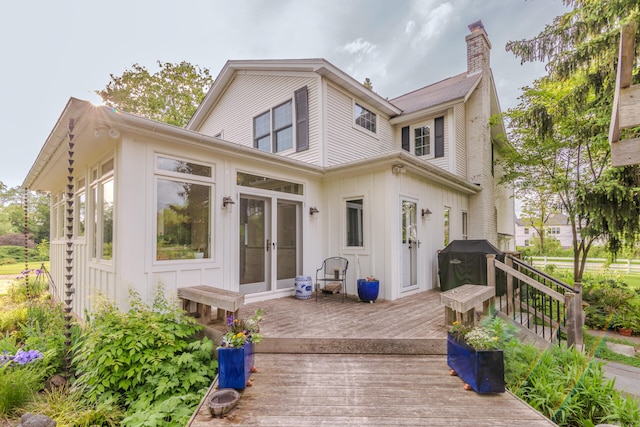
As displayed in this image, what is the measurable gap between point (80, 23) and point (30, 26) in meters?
1.32

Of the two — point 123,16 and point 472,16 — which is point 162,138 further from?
point 472,16

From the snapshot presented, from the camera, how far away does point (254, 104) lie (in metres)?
8.78

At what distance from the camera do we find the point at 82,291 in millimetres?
5430

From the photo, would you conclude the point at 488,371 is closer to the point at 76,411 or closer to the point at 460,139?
the point at 76,411

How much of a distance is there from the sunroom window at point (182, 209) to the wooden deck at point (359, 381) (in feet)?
5.47

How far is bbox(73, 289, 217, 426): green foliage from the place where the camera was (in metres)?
2.94

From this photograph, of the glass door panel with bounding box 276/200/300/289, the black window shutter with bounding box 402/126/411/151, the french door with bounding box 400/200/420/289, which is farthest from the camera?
the black window shutter with bounding box 402/126/411/151

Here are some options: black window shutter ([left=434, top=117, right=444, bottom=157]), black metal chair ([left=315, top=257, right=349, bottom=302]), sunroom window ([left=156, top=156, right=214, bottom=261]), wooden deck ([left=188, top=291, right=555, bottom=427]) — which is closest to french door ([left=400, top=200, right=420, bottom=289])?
black metal chair ([left=315, top=257, right=349, bottom=302])

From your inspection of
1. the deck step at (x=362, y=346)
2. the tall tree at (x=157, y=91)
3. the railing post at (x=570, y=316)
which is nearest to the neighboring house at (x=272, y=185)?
the deck step at (x=362, y=346)

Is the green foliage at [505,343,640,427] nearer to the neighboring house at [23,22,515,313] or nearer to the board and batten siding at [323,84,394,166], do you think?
the neighboring house at [23,22,515,313]

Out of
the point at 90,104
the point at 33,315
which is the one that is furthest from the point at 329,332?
the point at 33,315

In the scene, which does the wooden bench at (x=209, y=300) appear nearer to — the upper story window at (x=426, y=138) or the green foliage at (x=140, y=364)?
the green foliage at (x=140, y=364)

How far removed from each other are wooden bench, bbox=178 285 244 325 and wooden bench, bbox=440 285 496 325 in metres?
2.53

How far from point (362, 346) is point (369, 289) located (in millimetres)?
1999
